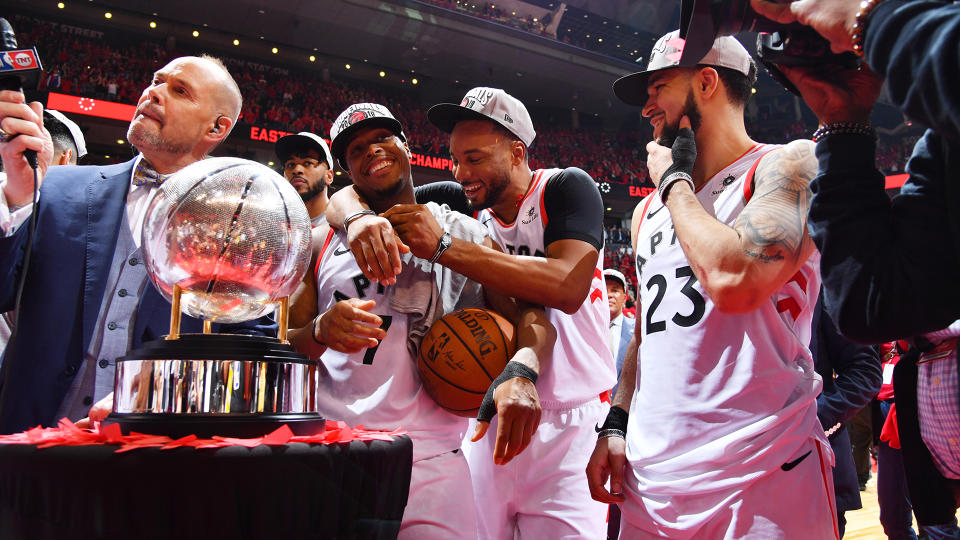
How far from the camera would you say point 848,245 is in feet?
3.27

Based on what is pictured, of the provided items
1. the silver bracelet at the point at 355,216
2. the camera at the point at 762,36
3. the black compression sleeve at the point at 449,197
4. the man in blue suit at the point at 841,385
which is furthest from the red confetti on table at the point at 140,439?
the man in blue suit at the point at 841,385

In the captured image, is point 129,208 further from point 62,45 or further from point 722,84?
point 62,45

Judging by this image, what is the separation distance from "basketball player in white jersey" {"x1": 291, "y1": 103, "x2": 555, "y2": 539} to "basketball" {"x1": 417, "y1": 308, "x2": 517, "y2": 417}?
9 centimetres

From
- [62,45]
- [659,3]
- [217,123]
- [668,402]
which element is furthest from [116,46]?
[668,402]

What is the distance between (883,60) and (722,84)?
123 centimetres

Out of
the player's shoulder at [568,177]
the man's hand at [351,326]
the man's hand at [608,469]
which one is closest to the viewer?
the man's hand at [351,326]

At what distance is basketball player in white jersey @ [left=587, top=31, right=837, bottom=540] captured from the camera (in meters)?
1.51

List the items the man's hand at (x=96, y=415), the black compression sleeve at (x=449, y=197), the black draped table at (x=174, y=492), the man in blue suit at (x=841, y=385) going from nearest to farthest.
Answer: the black draped table at (x=174, y=492)
the man's hand at (x=96, y=415)
the black compression sleeve at (x=449, y=197)
the man in blue suit at (x=841, y=385)

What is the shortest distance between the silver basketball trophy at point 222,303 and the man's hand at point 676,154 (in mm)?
1068

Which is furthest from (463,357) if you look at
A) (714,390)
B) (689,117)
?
(689,117)

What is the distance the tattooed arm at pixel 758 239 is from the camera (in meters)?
1.49

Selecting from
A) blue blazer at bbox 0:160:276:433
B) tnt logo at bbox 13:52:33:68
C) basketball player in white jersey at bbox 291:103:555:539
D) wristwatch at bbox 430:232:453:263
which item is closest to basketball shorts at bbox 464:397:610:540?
basketball player in white jersey at bbox 291:103:555:539

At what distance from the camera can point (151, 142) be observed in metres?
2.02

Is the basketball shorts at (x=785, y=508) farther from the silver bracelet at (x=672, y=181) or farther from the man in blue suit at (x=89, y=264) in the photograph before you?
the man in blue suit at (x=89, y=264)
